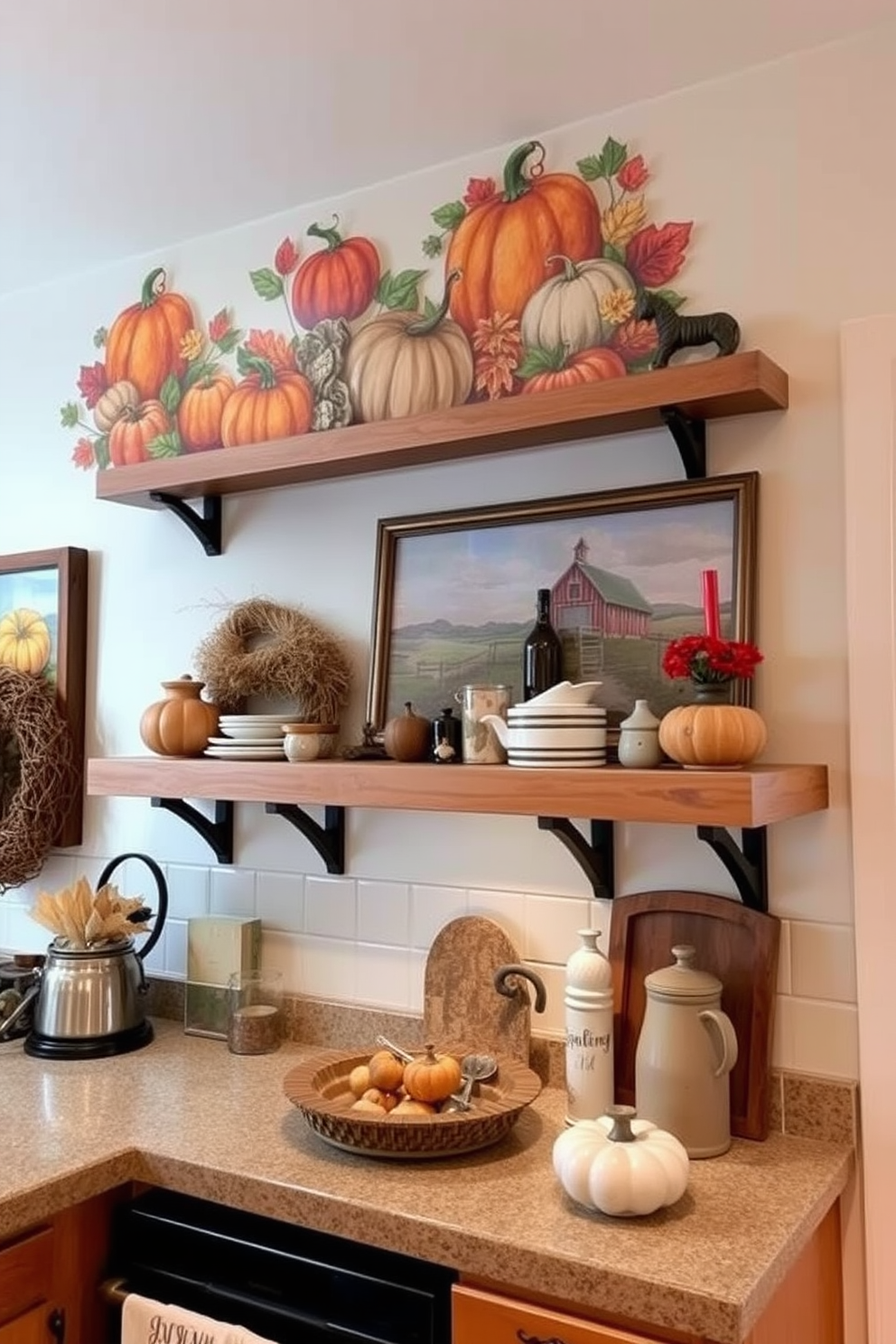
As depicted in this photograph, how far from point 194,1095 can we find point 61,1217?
0.90ft

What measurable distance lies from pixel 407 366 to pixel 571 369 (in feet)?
1.04

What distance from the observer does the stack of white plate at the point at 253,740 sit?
1.86 metres

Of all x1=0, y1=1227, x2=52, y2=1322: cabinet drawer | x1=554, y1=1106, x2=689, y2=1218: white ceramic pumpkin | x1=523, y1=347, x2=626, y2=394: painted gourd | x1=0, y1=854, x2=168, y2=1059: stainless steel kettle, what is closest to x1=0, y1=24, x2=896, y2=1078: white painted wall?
x1=523, y1=347, x2=626, y2=394: painted gourd

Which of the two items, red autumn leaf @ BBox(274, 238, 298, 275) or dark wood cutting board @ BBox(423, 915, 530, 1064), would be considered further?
red autumn leaf @ BBox(274, 238, 298, 275)

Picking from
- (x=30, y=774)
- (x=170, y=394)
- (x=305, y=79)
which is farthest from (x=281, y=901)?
(x=305, y=79)

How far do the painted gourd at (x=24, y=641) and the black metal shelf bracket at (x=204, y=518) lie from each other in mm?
471

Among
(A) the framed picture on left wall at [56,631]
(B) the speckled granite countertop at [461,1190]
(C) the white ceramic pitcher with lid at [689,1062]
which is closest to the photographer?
(B) the speckled granite countertop at [461,1190]

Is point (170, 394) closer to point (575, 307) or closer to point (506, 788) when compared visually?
point (575, 307)

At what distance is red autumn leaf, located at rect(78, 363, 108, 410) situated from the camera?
7.74 feet

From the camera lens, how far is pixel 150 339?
2.29m

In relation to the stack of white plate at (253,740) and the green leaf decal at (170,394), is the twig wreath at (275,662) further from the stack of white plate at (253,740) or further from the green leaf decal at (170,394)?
the green leaf decal at (170,394)

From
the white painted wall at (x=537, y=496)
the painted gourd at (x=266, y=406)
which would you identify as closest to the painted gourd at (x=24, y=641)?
the white painted wall at (x=537, y=496)

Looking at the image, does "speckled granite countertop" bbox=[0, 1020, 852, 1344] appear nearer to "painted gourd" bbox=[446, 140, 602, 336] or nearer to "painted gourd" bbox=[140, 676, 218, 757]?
"painted gourd" bbox=[140, 676, 218, 757]

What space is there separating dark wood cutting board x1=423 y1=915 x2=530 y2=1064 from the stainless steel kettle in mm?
563
